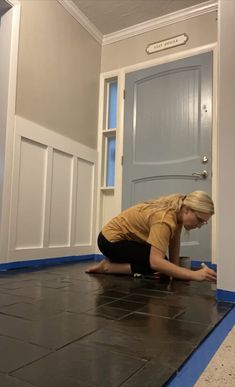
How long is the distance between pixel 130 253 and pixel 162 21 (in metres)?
2.35

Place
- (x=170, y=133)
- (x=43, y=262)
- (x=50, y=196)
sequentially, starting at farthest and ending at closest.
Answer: (x=170, y=133)
(x=50, y=196)
(x=43, y=262)

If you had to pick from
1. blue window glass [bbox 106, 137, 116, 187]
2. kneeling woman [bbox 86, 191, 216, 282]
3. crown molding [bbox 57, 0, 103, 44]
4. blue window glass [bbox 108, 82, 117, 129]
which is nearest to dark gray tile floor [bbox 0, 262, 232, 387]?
kneeling woman [bbox 86, 191, 216, 282]

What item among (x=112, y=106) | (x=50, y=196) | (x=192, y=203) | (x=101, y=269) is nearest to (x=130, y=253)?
(x=101, y=269)

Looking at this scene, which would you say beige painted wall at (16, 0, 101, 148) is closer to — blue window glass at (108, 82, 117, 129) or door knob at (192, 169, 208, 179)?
blue window glass at (108, 82, 117, 129)

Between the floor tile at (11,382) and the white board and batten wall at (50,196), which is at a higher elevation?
the white board and batten wall at (50,196)

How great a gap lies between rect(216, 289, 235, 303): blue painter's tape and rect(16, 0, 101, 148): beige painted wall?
1840mm

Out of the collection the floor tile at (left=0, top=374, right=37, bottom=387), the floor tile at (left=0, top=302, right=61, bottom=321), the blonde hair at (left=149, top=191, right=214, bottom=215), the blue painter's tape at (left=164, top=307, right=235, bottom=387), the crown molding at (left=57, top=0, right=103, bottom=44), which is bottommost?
the floor tile at (left=0, top=302, right=61, bottom=321)

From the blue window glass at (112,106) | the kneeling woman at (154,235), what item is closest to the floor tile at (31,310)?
the kneeling woman at (154,235)

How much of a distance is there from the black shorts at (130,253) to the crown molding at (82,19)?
7.04 ft

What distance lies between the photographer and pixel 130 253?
2035 millimetres

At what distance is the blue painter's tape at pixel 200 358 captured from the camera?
693mm

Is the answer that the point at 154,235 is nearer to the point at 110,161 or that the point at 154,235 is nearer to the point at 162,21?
the point at 110,161

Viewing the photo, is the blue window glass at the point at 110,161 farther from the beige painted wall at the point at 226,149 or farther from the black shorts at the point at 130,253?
the beige painted wall at the point at 226,149

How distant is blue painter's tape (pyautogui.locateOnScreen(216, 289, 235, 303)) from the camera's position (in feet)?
4.64
